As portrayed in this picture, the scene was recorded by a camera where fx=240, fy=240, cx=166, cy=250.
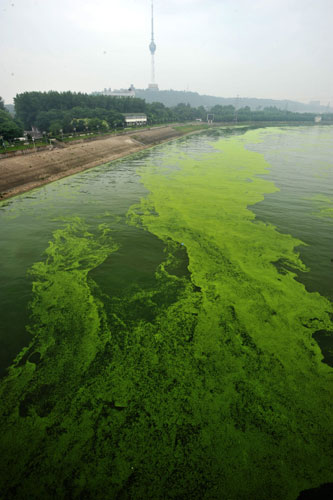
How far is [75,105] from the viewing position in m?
87.9

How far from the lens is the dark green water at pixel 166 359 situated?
5.00 m

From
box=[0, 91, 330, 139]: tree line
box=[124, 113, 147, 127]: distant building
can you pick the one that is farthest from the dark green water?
box=[124, 113, 147, 127]: distant building

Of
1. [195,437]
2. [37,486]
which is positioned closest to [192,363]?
[195,437]

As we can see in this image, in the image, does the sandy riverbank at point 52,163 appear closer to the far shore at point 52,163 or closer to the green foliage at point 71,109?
the far shore at point 52,163

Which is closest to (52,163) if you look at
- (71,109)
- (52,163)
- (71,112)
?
(52,163)

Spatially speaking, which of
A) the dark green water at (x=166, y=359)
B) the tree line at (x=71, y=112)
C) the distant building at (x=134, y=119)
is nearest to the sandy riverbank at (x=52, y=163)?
the tree line at (x=71, y=112)

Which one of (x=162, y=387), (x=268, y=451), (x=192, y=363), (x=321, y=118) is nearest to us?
(x=268, y=451)

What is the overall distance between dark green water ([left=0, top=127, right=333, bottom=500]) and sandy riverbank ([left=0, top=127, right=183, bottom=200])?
1186 cm

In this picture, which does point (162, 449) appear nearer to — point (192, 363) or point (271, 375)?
point (192, 363)

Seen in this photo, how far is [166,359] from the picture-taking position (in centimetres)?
727

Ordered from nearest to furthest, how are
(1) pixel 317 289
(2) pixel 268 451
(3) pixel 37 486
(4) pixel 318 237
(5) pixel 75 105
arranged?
1. (3) pixel 37 486
2. (2) pixel 268 451
3. (1) pixel 317 289
4. (4) pixel 318 237
5. (5) pixel 75 105

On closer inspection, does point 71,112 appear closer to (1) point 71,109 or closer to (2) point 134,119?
(1) point 71,109

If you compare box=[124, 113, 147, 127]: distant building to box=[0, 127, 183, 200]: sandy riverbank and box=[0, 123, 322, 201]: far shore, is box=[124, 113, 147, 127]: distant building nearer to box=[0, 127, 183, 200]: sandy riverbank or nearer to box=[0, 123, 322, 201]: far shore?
box=[0, 123, 322, 201]: far shore

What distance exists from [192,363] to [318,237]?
12249 mm
